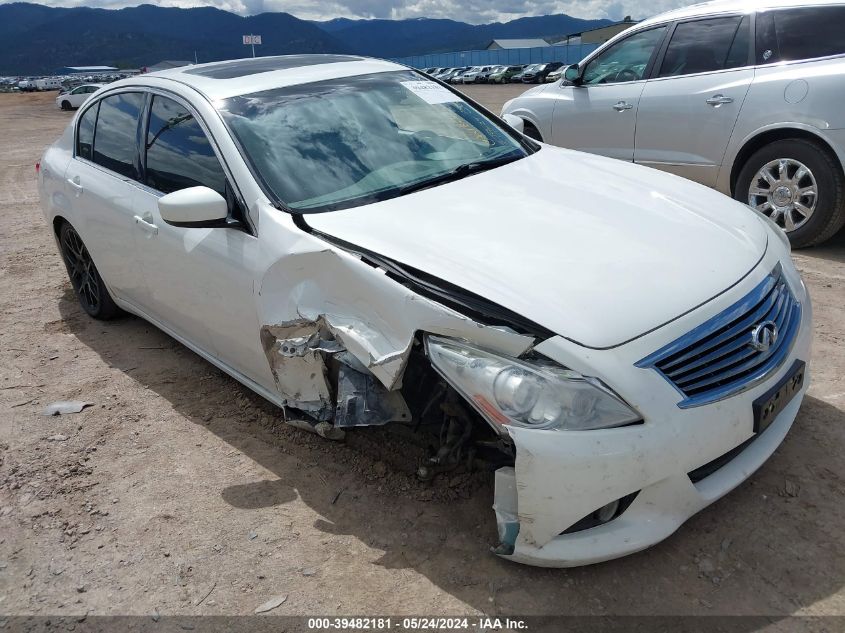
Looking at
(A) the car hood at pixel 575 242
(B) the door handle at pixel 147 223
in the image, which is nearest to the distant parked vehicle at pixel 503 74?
(B) the door handle at pixel 147 223

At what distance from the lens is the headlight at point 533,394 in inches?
78.5

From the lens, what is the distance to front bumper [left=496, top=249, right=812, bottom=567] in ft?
6.52

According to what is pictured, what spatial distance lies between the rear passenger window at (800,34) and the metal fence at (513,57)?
56504 millimetres

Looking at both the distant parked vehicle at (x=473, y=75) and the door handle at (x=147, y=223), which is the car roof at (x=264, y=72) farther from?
the distant parked vehicle at (x=473, y=75)

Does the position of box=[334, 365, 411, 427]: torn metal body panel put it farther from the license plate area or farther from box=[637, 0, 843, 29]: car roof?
box=[637, 0, 843, 29]: car roof

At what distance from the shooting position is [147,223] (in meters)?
3.47

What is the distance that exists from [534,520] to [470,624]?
38cm

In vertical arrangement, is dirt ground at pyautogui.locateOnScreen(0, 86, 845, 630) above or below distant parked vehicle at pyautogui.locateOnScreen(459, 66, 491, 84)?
above

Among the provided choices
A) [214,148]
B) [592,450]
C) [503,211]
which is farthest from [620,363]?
[214,148]

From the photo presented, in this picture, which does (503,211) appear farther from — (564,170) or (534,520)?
(534,520)

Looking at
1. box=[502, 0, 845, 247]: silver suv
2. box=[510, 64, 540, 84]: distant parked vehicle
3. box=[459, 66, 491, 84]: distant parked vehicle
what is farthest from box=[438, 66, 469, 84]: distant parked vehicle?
box=[502, 0, 845, 247]: silver suv

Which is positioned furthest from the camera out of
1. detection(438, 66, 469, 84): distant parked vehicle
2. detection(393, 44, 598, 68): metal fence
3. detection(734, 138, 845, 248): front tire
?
detection(393, 44, 598, 68): metal fence

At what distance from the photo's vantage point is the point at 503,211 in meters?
2.69

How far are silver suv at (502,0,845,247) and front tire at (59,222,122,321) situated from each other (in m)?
4.34
